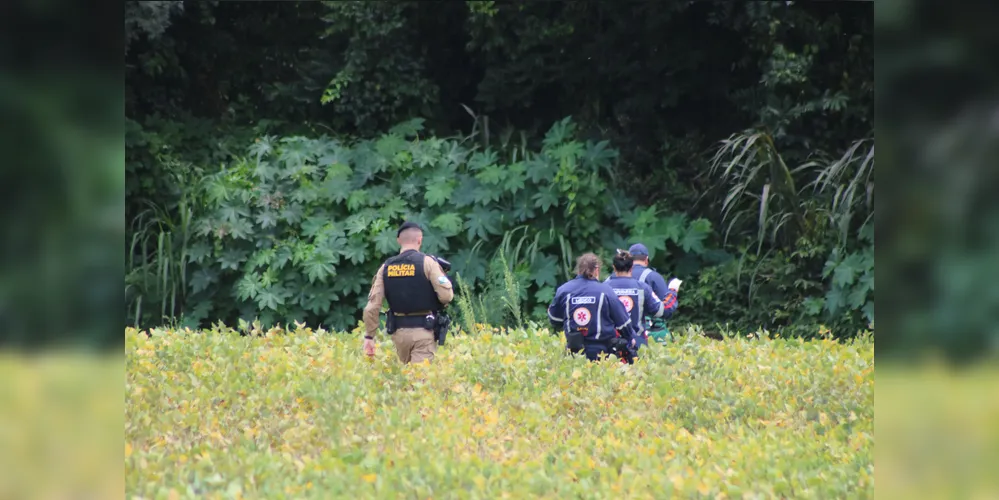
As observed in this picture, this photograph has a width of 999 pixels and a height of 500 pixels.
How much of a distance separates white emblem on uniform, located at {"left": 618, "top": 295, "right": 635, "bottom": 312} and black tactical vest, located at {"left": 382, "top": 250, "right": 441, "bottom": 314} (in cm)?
229

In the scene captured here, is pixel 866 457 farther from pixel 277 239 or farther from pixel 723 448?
pixel 277 239

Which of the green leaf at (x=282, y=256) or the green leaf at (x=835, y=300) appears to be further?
the green leaf at (x=282, y=256)

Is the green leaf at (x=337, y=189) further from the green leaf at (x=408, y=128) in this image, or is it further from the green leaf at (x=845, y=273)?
the green leaf at (x=845, y=273)

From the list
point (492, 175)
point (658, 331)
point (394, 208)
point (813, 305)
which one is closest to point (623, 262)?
point (658, 331)

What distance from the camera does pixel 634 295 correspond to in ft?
35.1

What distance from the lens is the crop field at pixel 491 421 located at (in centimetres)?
536

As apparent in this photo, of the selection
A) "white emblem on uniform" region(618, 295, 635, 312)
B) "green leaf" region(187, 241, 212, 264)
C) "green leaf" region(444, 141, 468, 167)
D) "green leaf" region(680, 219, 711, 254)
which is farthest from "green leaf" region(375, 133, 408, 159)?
"white emblem on uniform" region(618, 295, 635, 312)

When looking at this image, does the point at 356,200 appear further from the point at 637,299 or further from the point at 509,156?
the point at 637,299

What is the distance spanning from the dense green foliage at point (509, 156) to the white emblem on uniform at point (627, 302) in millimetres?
3159

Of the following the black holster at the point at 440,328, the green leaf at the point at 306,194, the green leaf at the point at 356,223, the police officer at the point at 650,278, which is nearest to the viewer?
the black holster at the point at 440,328

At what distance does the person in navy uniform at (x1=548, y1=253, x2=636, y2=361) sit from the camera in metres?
9.81

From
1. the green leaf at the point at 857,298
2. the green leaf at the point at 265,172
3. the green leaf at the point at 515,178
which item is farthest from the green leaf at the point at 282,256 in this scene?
the green leaf at the point at 857,298

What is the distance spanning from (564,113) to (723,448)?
1281 centimetres
